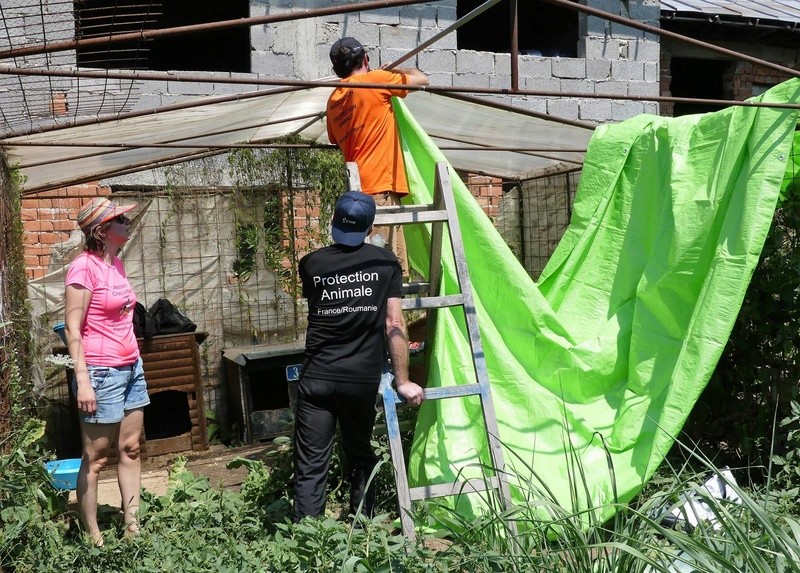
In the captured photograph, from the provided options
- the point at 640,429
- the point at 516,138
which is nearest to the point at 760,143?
the point at 640,429

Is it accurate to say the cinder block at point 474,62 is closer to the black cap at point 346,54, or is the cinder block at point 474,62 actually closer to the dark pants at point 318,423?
the black cap at point 346,54

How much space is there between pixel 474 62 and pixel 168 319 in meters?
3.58

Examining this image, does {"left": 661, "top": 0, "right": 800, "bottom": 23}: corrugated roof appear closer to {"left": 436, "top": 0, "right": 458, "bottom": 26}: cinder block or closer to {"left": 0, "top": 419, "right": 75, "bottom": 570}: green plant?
{"left": 436, "top": 0, "right": 458, "bottom": 26}: cinder block

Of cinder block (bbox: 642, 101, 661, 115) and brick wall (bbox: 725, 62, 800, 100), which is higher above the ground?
brick wall (bbox: 725, 62, 800, 100)

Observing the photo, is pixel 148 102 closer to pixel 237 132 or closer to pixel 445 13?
pixel 237 132

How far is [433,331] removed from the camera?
4.11 metres

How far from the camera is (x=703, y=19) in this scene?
27.8 ft

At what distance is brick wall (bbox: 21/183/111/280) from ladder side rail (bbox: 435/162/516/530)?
3.90 m

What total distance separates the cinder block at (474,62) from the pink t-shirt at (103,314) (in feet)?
14.5

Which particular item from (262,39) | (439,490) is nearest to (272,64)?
(262,39)

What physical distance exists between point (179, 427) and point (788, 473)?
4756mm

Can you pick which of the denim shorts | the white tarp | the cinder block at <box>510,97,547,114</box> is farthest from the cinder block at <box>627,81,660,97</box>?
the denim shorts

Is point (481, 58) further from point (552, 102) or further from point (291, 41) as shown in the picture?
point (291, 41)

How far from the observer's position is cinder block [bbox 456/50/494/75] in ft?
24.3
